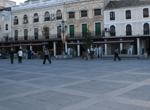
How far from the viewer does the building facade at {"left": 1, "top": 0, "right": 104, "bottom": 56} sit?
37.4m

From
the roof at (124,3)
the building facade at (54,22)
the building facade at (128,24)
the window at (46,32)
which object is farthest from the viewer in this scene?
the window at (46,32)

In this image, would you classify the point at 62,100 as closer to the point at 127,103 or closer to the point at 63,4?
the point at 127,103

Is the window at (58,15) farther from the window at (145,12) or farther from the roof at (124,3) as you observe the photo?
the window at (145,12)

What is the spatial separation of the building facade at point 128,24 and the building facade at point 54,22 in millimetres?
1665

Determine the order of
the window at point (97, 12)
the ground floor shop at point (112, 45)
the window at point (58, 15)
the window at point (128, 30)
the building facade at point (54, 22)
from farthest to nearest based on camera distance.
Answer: the window at point (58, 15)
the building facade at point (54, 22)
the window at point (97, 12)
the window at point (128, 30)
the ground floor shop at point (112, 45)

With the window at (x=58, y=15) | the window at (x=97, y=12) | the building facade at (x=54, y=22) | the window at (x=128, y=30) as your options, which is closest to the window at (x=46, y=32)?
the building facade at (x=54, y=22)

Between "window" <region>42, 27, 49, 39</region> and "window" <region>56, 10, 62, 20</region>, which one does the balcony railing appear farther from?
"window" <region>56, 10, 62, 20</region>

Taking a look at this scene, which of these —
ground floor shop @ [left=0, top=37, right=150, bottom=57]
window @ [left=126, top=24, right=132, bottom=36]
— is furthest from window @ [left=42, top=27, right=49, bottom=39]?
window @ [left=126, top=24, right=132, bottom=36]

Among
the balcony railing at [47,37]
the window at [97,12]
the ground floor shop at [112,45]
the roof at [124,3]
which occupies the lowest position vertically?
the ground floor shop at [112,45]

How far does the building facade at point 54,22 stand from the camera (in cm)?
3744

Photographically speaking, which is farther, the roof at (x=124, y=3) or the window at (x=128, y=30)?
the window at (x=128, y=30)

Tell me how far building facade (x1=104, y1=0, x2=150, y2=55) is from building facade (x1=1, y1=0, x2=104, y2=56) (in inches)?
65.6

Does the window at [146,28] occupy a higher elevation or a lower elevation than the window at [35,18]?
lower

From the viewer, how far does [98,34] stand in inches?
1457
